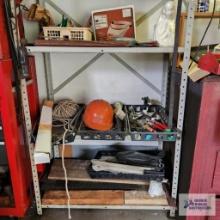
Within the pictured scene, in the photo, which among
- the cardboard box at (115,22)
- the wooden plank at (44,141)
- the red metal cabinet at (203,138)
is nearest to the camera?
the red metal cabinet at (203,138)

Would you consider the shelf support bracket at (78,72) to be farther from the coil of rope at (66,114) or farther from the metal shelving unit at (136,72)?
the coil of rope at (66,114)

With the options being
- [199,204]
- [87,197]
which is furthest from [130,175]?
[199,204]

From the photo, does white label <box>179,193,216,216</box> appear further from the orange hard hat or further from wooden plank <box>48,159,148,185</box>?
the orange hard hat

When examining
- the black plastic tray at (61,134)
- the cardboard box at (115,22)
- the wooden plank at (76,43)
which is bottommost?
the black plastic tray at (61,134)

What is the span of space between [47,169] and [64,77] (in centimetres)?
67

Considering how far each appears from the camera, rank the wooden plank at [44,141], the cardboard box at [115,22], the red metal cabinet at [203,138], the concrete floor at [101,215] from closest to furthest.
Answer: the red metal cabinet at [203,138], the wooden plank at [44,141], the cardboard box at [115,22], the concrete floor at [101,215]

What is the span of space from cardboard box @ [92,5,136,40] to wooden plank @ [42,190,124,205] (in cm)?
98

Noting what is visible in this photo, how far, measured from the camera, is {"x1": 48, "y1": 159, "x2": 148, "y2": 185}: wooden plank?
57.6 inches

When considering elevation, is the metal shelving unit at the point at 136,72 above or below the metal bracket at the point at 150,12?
below

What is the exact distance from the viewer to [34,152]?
123cm

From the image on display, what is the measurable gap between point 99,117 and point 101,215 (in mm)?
690

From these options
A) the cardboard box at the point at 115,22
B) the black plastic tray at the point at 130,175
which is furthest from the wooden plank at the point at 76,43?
the black plastic tray at the point at 130,175

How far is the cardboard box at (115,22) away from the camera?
1380 millimetres

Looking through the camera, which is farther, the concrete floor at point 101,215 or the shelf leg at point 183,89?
the concrete floor at point 101,215
